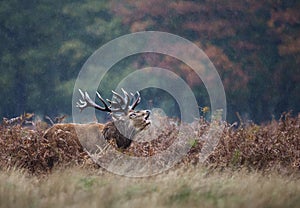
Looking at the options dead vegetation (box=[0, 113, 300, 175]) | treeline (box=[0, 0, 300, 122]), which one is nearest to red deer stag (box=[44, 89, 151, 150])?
dead vegetation (box=[0, 113, 300, 175])

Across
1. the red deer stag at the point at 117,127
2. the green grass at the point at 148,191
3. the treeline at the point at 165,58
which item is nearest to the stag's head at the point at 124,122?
the red deer stag at the point at 117,127

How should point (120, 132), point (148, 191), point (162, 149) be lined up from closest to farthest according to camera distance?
1. point (148, 191)
2. point (162, 149)
3. point (120, 132)

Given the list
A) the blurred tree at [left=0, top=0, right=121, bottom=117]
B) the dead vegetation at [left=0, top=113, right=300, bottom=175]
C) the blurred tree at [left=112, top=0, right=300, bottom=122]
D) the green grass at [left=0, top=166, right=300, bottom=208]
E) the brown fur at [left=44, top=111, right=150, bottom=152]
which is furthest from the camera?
the blurred tree at [left=112, top=0, right=300, bottom=122]

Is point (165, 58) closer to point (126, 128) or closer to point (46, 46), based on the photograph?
point (46, 46)

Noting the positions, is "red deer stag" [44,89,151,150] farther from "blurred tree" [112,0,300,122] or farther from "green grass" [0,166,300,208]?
"blurred tree" [112,0,300,122]

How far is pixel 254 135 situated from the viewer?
9211 millimetres

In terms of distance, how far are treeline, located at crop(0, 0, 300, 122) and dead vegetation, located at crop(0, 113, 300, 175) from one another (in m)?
9.75

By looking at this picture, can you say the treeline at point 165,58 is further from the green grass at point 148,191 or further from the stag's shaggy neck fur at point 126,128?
the green grass at point 148,191

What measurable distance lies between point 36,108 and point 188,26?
5.62m

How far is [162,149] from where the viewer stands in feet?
29.1

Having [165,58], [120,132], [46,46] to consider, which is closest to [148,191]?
[120,132]

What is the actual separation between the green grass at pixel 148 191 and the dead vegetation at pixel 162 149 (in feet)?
3.64

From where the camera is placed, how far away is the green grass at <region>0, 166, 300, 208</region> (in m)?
5.54

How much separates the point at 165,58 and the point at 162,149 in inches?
415
